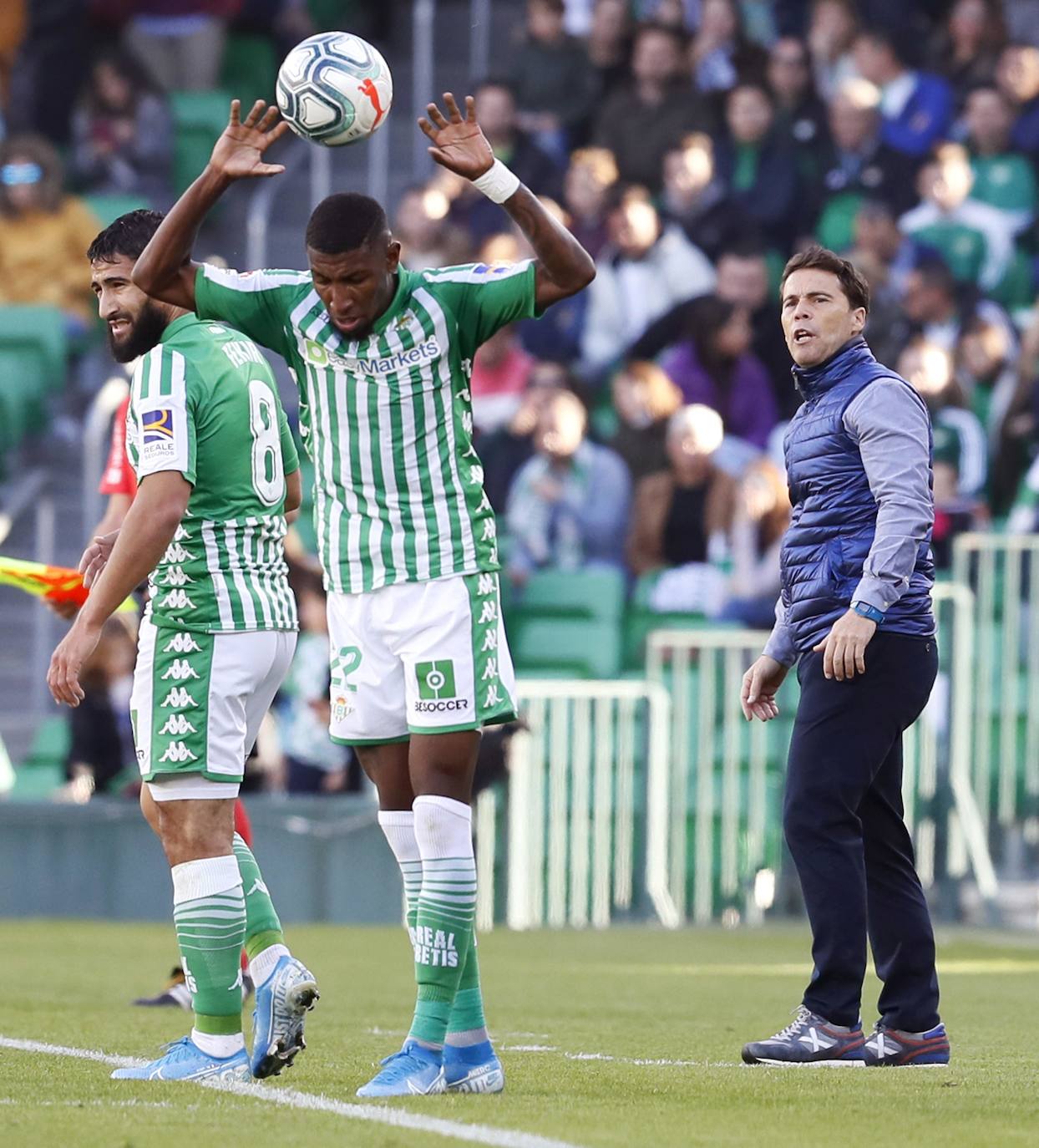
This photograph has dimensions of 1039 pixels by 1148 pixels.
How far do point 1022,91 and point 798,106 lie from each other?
1614mm

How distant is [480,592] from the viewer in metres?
5.55

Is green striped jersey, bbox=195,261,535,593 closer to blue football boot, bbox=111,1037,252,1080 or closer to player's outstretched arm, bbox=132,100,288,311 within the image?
player's outstretched arm, bbox=132,100,288,311

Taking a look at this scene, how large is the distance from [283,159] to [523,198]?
15701 mm

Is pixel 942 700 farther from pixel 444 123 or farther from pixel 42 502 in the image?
pixel 444 123

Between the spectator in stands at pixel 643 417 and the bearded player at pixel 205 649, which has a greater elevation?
the spectator in stands at pixel 643 417

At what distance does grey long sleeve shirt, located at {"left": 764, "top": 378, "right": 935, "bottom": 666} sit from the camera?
19.9 feet

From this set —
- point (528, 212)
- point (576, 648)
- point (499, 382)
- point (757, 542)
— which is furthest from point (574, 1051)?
point (499, 382)

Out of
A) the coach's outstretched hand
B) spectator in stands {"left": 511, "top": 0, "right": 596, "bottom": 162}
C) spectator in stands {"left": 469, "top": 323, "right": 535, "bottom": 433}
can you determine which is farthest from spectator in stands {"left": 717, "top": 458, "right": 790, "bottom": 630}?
the coach's outstretched hand

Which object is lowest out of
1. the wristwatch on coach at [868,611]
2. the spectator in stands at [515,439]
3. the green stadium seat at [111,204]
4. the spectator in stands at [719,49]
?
the wristwatch on coach at [868,611]

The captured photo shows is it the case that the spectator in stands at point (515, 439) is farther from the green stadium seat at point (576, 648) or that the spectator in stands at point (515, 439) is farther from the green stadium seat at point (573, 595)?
the green stadium seat at point (576, 648)

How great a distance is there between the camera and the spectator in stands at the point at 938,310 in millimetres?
15703

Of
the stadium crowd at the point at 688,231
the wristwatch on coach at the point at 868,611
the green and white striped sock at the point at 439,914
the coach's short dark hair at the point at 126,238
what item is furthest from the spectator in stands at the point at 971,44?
the green and white striped sock at the point at 439,914

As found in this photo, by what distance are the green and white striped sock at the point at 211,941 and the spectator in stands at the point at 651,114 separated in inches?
494

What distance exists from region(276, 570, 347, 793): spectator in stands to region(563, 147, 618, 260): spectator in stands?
4.23 m
